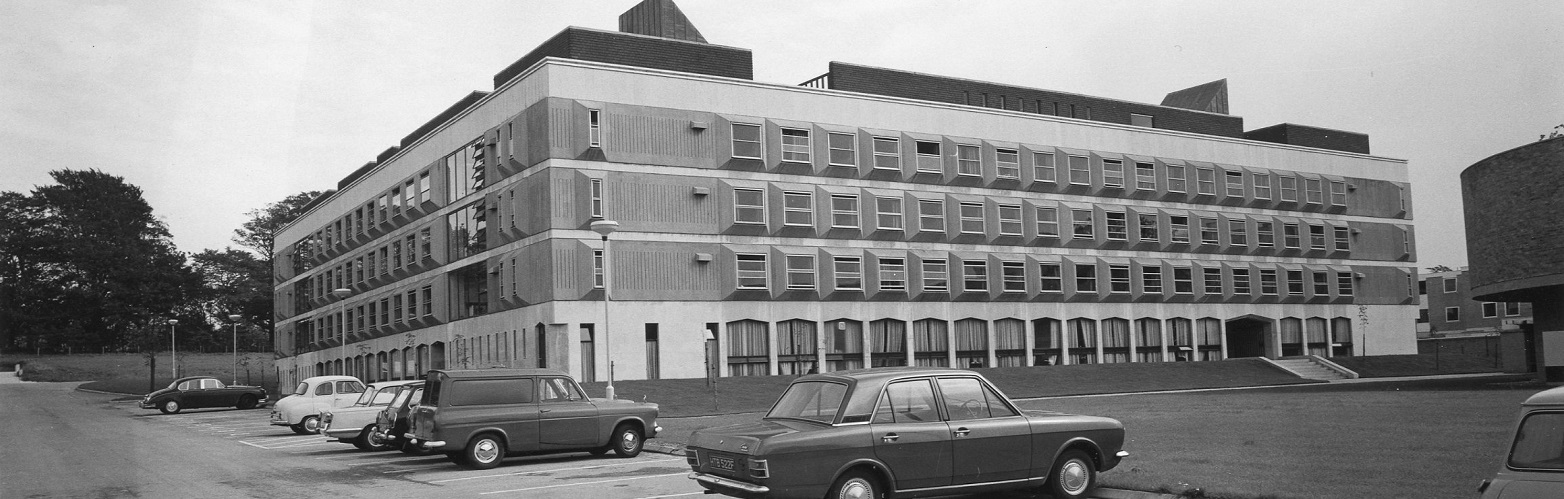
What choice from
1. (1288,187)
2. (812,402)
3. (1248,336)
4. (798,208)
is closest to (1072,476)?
(812,402)

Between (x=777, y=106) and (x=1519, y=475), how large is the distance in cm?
4279

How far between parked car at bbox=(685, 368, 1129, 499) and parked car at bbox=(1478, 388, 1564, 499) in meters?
5.38

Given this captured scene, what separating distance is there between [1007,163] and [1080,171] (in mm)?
4679

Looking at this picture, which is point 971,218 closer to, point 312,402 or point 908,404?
point 312,402

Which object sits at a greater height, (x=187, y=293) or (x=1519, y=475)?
(x=187, y=293)

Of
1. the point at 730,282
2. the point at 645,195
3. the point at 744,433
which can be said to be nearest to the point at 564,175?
the point at 645,195

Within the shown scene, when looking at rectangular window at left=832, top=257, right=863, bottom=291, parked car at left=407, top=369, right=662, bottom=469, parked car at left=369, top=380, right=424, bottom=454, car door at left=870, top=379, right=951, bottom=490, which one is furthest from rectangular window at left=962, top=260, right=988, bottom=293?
car door at left=870, top=379, right=951, bottom=490

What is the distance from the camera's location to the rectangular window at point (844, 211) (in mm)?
51156

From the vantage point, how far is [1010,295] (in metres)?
55.9

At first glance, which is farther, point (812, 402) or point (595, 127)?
point (595, 127)

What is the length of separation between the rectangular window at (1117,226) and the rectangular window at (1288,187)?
11583 mm

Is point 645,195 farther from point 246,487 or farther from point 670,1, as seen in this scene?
point 246,487

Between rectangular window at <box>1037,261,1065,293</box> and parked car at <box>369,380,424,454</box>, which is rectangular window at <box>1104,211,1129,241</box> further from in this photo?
parked car at <box>369,380,424,454</box>

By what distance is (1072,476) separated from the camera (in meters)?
13.1
